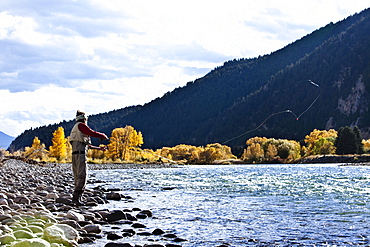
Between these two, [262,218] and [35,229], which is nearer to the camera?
[35,229]

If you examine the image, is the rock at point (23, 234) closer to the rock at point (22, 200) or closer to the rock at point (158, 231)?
the rock at point (158, 231)

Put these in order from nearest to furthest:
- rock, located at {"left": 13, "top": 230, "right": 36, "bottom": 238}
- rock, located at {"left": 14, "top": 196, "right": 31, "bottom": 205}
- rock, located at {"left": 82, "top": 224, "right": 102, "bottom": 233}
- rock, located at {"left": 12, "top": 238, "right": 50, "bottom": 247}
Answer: rock, located at {"left": 12, "top": 238, "right": 50, "bottom": 247}
rock, located at {"left": 13, "top": 230, "right": 36, "bottom": 238}
rock, located at {"left": 82, "top": 224, "right": 102, "bottom": 233}
rock, located at {"left": 14, "top": 196, "right": 31, "bottom": 205}

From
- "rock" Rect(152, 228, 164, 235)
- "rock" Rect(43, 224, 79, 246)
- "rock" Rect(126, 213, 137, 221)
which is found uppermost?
"rock" Rect(43, 224, 79, 246)

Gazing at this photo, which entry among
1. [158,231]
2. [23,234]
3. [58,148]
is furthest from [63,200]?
[58,148]

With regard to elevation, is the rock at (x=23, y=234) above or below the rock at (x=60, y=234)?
above

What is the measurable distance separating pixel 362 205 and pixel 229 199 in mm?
4301

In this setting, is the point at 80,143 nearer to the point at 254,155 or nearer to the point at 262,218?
the point at 262,218

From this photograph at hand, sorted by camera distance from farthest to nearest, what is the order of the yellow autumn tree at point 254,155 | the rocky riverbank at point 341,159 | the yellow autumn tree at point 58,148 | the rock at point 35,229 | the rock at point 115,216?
the yellow autumn tree at point 254,155, the rocky riverbank at point 341,159, the yellow autumn tree at point 58,148, the rock at point 115,216, the rock at point 35,229

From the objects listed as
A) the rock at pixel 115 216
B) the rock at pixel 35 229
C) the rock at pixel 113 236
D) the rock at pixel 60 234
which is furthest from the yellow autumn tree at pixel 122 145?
the rock at pixel 35 229

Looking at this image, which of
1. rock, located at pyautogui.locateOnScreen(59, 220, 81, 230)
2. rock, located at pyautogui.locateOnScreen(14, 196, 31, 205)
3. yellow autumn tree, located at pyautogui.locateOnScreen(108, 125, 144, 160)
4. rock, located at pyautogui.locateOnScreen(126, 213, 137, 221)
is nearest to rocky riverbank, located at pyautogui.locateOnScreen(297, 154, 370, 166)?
yellow autumn tree, located at pyautogui.locateOnScreen(108, 125, 144, 160)

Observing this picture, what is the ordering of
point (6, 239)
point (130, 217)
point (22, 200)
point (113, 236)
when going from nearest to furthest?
point (6, 239) → point (113, 236) → point (130, 217) → point (22, 200)

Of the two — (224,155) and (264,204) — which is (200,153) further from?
(264,204)

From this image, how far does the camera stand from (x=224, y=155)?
13525 centimetres

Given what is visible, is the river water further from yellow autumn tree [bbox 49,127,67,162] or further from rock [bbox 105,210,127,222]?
yellow autumn tree [bbox 49,127,67,162]
